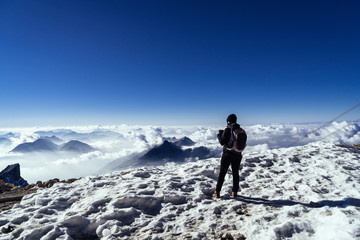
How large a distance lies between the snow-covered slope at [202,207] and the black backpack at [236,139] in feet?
6.69

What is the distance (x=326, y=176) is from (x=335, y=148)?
505 centimetres

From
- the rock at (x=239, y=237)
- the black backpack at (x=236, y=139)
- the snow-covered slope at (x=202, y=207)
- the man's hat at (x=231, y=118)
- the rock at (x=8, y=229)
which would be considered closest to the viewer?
the rock at (x=239, y=237)

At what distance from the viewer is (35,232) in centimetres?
468

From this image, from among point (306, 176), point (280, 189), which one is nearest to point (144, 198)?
point (280, 189)

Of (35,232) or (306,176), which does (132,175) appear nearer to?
(35,232)

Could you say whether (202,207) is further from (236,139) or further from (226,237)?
(236,139)

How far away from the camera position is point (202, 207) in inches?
244

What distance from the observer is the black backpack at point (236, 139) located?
6.49 metres

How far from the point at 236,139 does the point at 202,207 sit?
9.19ft

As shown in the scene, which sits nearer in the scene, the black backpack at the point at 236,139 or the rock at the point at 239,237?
the rock at the point at 239,237

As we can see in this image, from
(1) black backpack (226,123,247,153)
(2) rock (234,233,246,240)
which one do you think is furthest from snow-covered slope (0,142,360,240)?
(1) black backpack (226,123,247,153)

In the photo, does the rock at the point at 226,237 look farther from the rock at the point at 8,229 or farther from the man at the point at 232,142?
the rock at the point at 8,229

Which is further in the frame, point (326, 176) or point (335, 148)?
point (335, 148)

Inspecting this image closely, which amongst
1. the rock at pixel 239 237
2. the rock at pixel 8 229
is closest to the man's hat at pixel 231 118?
the rock at pixel 239 237
